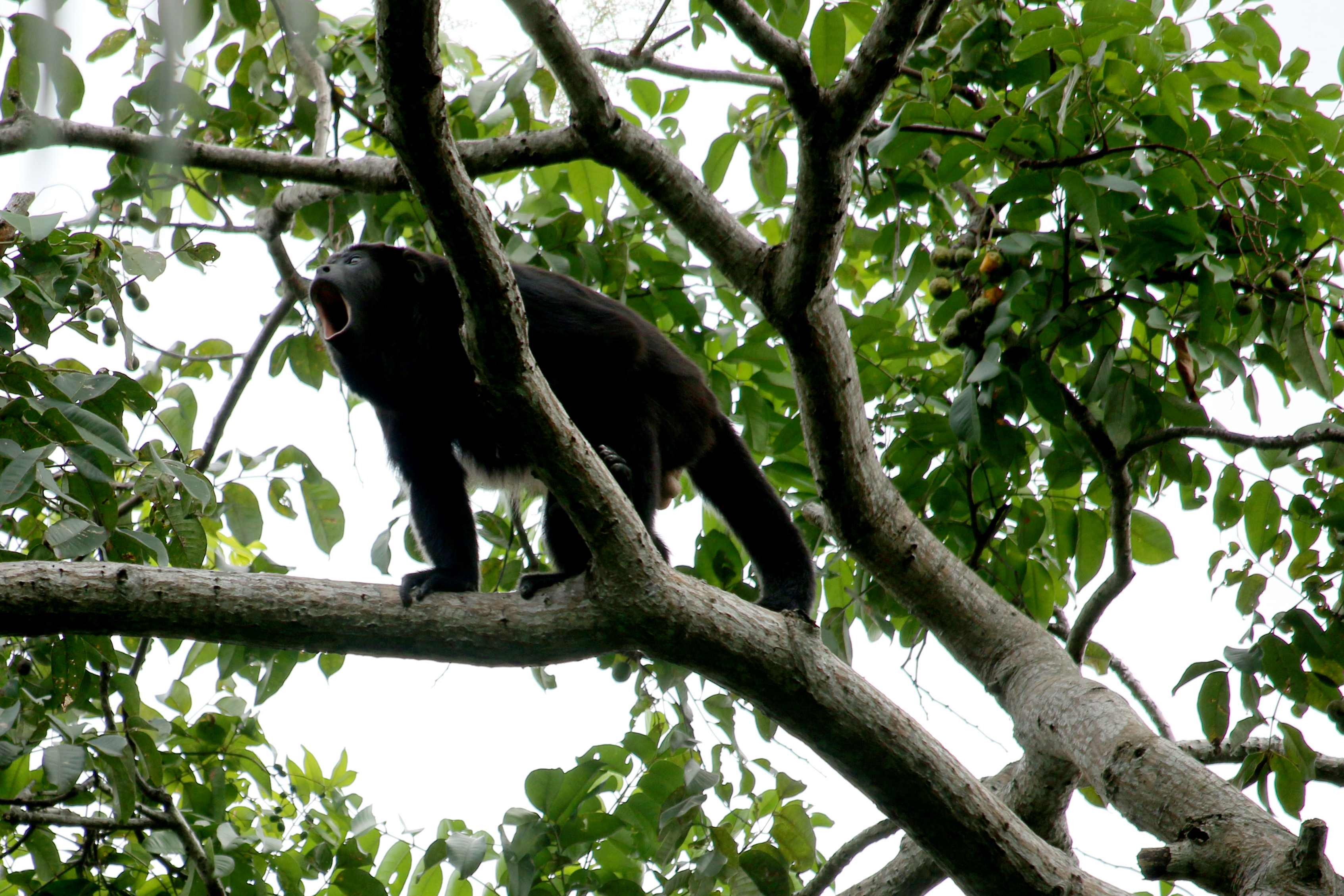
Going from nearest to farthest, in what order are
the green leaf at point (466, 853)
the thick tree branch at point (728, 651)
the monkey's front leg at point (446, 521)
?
the thick tree branch at point (728, 651) → the green leaf at point (466, 853) → the monkey's front leg at point (446, 521)

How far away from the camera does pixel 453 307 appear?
3.09 m

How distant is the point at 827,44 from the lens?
91.7 inches

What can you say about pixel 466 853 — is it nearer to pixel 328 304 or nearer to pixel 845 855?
pixel 845 855

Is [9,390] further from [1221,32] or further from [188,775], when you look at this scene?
[1221,32]

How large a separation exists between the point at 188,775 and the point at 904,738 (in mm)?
1842

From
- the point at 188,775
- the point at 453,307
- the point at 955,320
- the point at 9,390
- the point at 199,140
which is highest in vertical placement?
the point at 199,140

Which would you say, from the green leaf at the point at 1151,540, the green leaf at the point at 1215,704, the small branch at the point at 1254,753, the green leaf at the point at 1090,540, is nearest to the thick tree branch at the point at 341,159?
the green leaf at the point at 1090,540

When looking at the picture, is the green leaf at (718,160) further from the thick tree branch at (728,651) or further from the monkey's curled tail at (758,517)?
the thick tree branch at (728,651)

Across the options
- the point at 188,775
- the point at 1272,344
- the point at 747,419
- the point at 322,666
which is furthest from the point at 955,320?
the point at 188,775

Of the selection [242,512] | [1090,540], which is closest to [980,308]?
[1090,540]

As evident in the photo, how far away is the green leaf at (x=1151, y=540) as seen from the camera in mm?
2838

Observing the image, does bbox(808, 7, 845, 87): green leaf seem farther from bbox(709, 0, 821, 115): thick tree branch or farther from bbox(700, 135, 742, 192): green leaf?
bbox(700, 135, 742, 192): green leaf

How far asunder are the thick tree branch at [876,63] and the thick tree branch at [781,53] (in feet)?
0.15

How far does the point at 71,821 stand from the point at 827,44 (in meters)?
2.35
